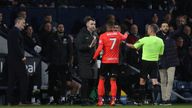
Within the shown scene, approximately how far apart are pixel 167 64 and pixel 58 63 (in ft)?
11.0

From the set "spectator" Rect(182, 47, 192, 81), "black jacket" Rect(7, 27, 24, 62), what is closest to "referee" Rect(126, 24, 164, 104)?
"black jacket" Rect(7, 27, 24, 62)

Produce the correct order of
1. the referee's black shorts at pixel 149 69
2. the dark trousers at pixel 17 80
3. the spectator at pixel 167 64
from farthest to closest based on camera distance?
the spectator at pixel 167 64, the referee's black shorts at pixel 149 69, the dark trousers at pixel 17 80

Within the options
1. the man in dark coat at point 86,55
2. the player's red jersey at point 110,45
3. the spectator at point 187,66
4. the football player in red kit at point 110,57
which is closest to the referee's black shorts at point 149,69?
the football player in red kit at point 110,57

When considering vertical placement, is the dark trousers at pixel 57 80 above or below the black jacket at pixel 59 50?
below

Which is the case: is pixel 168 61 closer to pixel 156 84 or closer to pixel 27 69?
pixel 156 84

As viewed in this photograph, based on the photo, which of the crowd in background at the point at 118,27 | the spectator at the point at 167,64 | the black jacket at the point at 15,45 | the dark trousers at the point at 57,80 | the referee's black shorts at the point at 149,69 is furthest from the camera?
the crowd in background at the point at 118,27

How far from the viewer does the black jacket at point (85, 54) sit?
20.8 metres

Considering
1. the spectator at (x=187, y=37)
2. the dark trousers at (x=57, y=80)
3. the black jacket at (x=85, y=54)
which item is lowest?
the dark trousers at (x=57, y=80)

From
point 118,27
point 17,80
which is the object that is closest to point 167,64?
point 118,27

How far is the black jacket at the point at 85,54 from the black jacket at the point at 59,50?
216cm

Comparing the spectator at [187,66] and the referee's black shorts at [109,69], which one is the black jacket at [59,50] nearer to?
the referee's black shorts at [109,69]

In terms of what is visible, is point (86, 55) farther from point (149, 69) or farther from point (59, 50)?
point (59, 50)

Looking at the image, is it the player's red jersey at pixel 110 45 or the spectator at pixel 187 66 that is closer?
the player's red jersey at pixel 110 45

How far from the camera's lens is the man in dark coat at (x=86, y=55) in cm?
2080
